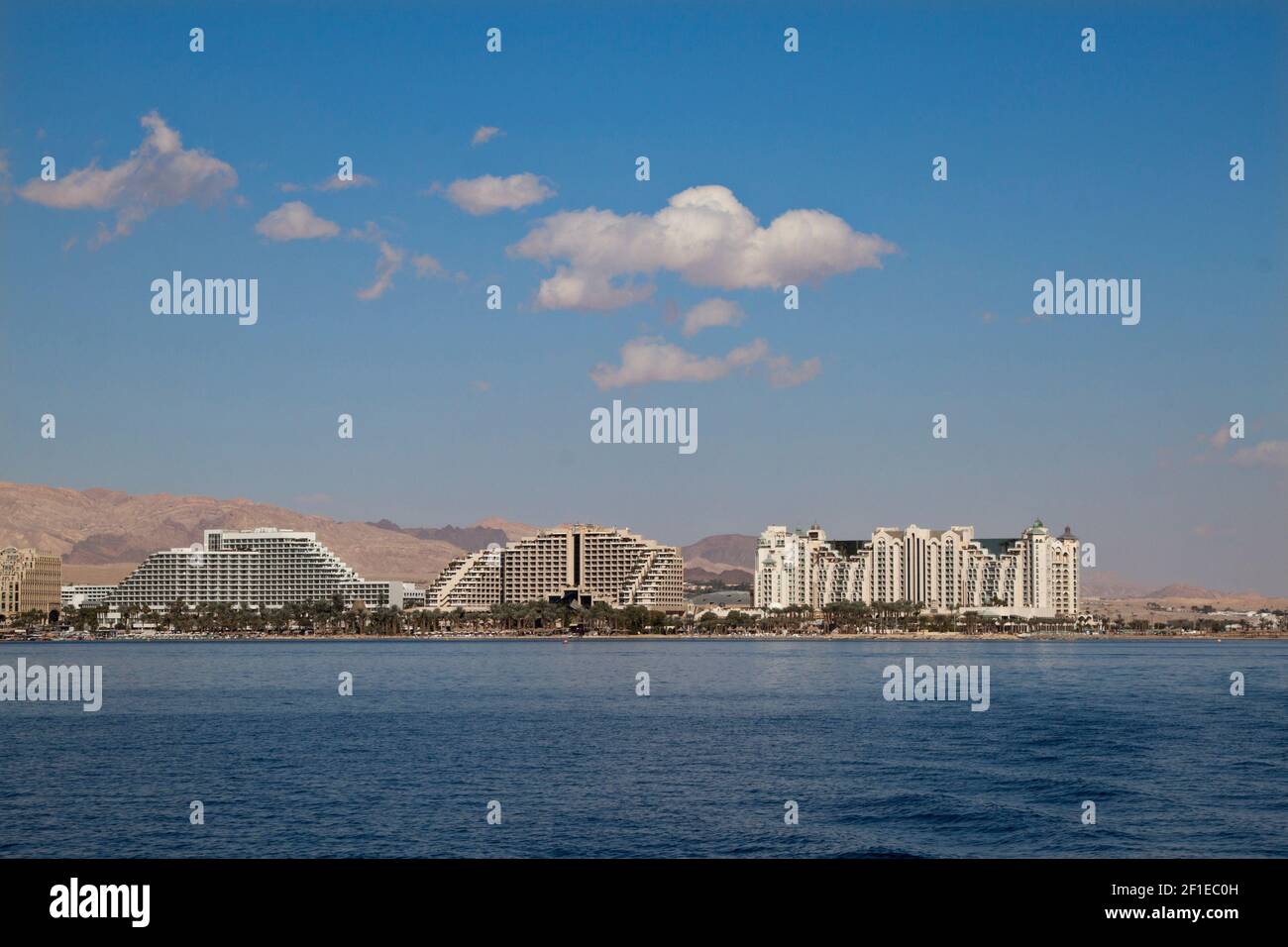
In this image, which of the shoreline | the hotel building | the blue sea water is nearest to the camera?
the blue sea water

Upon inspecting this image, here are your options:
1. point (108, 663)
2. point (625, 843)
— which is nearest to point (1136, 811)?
point (625, 843)

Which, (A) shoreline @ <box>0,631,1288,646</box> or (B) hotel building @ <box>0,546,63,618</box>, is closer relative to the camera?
(A) shoreline @ <box>0,631,1288,646</box>

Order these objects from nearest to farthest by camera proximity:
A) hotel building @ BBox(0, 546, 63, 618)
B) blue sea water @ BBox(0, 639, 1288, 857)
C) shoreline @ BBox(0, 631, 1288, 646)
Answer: blue sea water @ BBox(0, 639, 1288, 857)
shoreline @ BBox(0, 631, 1288, 646)
hotel building @ BBox(0, 546, 63, 618)

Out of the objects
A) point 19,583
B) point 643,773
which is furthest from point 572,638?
point 643,773

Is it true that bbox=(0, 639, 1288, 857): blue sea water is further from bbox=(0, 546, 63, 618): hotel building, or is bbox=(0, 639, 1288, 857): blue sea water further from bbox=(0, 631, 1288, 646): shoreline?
bbox=(0, 546, 63, 618): hotel building

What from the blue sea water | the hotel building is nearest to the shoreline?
the hotel building

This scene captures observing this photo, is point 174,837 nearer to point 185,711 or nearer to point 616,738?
point 616,738

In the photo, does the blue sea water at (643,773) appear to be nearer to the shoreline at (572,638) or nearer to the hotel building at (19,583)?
the shoreline at (572,638)

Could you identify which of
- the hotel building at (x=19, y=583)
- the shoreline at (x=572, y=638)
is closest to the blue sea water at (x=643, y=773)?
the shoreline at (x=572, y=638)
